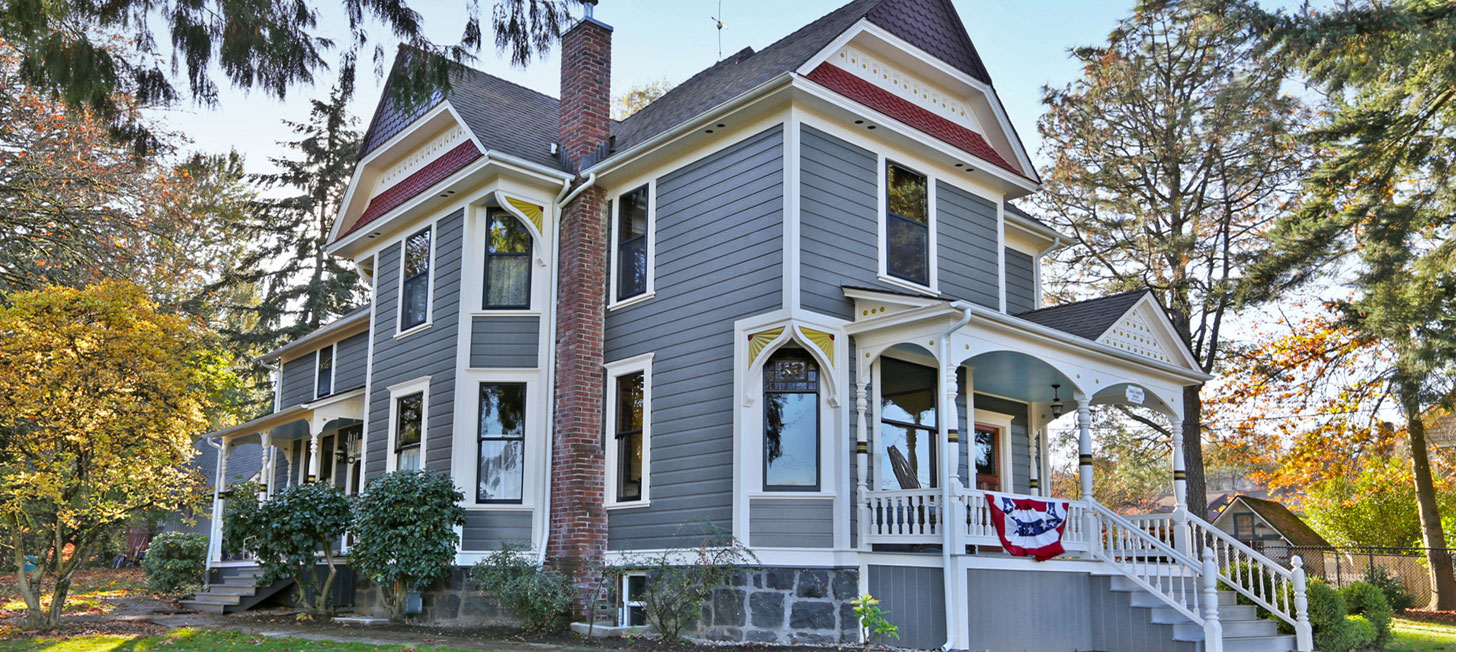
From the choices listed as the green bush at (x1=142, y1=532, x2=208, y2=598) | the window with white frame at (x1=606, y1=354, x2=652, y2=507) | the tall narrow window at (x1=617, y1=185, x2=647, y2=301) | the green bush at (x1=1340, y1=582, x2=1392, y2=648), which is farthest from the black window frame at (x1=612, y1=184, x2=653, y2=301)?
the green bush at (x1=142, y1=532, x2=208, y2=598)

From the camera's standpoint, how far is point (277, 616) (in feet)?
49.8

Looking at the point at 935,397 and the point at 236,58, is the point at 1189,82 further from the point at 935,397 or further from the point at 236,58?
the point at 236,58

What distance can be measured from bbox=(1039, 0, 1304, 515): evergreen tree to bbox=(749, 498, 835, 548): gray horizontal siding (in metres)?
11.8

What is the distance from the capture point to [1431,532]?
22.2m

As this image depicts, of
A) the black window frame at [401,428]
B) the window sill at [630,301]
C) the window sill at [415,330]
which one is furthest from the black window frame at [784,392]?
the window sill at [415,330]

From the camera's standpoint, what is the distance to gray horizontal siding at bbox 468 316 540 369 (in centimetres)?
1402

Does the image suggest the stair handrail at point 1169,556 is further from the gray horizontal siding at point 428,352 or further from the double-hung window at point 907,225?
the gray horizontal siding at point 428,352

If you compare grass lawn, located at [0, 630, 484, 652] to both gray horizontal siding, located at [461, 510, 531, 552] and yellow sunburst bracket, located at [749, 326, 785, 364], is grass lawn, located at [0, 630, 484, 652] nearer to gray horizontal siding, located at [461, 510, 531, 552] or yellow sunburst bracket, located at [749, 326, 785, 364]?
gray horizontal siding, located at [461, 510, 531, 552]

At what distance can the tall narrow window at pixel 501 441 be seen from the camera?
45.2ft

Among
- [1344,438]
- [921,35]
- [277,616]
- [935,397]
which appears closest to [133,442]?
[277,616]

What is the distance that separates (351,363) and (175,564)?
4.68 m

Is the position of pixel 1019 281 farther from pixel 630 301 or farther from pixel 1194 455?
pixel 1194 455

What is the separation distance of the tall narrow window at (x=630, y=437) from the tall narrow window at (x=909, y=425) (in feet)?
9.10

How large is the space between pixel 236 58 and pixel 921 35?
789 centimetres
